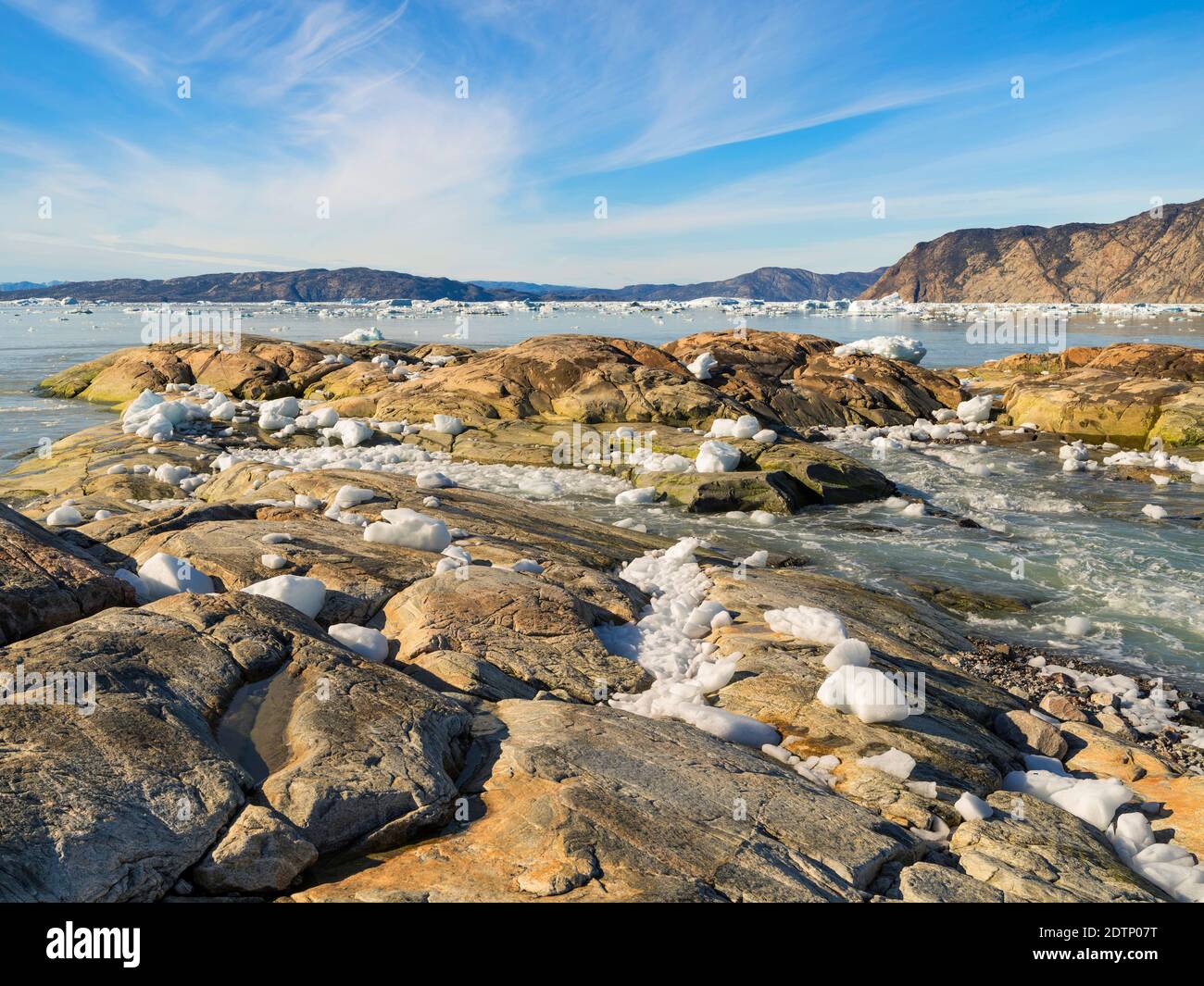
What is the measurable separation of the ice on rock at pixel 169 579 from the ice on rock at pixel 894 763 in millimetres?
6452

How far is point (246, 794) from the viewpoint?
4527 mm

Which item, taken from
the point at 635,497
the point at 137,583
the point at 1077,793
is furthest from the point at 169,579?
the point at 635,497

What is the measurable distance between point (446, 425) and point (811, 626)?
56.8 ft

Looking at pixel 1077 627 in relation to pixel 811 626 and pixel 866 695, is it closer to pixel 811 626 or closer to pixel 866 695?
pixel 811 626

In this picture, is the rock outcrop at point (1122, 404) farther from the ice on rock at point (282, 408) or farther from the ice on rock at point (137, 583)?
the ice on rock at point (137, 583)

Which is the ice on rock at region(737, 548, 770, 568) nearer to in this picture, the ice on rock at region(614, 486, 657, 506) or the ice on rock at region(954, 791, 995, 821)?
the ice on rock at region(614, 486, 657, 506)

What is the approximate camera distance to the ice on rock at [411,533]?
993 cm

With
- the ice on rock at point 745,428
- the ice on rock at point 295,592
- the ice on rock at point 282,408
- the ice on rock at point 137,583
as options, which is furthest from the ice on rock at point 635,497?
the ice on rock at point 282,408

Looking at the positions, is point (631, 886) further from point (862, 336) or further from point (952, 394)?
point (862, 336)

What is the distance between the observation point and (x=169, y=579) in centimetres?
771

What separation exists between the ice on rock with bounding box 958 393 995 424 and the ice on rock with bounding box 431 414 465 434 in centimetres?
1920
